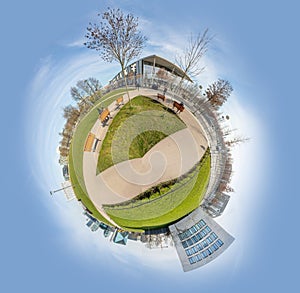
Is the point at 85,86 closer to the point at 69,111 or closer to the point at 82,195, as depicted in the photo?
the point at 69,111

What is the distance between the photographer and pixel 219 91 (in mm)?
19109

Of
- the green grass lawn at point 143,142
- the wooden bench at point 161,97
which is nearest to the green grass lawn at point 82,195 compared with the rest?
the green grass lawn at point 143,142

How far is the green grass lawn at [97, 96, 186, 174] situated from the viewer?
702 inches

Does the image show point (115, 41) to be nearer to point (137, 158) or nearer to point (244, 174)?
point (137, 158)

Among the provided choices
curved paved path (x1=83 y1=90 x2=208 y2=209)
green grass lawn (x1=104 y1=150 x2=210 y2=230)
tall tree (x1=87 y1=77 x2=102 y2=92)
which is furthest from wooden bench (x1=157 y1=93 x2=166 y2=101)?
green grass lawn (x1=104 y1=150 x2=210 y2=230)

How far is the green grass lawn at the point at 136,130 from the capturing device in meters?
17.8

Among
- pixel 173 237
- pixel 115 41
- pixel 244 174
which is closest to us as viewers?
pixel 115 41

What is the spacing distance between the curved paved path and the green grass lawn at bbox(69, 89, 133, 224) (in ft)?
1.71

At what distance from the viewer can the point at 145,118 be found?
60.4 feet

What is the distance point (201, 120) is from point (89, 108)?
949cm

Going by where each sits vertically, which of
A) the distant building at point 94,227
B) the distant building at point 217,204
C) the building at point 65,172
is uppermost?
the building at point 65,172

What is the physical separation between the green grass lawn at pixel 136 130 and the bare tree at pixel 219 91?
3.63 m

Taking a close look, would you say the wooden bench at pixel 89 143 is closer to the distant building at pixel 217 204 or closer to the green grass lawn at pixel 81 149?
the green grass lawn at pixel 81 149

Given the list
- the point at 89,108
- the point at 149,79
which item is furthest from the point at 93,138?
the point at 149,79
